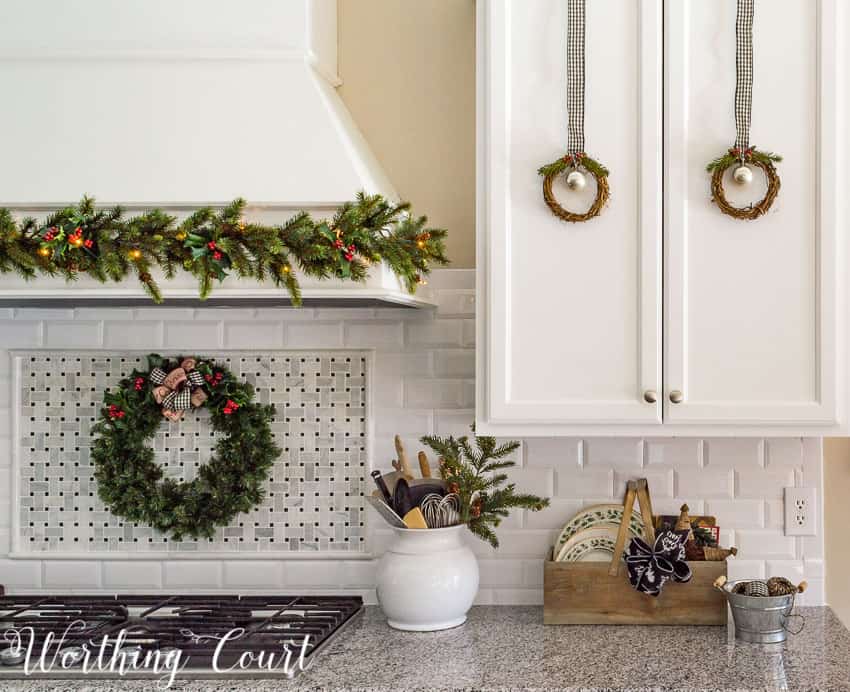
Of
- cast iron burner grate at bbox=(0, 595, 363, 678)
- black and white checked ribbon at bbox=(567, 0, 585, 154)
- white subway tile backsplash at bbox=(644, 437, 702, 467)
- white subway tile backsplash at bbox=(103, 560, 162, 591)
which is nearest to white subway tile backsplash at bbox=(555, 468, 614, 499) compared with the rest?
white subway tile backsplash at bbox=(644, 437, 702, 467)

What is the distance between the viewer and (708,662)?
1.75 m

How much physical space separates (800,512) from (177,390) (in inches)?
61.5

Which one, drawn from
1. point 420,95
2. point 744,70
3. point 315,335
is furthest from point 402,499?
point 744,70

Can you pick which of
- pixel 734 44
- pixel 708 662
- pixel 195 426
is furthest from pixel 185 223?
pixel 708 662

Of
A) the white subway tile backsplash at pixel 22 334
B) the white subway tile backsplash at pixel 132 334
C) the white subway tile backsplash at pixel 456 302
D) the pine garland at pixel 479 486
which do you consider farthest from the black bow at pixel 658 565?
the white subway tile backsplash at pixel 22 334

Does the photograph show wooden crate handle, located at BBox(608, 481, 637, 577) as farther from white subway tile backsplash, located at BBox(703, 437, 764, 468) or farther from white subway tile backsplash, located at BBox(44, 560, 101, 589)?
white subway tile backsplash, located at BBox(44, 560, 101, 589)

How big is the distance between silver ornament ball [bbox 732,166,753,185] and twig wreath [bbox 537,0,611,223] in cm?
25

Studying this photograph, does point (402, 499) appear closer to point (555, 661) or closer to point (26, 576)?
point (555, 661)

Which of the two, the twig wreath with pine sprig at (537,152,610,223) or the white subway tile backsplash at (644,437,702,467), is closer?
the twig wreath with pine sprig at (537,152,610,223)

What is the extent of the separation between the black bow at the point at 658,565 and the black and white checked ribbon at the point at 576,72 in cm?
87

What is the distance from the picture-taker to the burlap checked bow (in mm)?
2201

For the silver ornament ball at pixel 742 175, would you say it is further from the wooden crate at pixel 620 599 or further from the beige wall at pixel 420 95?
the wooden crate at pixel 620 599

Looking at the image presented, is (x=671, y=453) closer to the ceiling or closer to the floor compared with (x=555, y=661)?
closer to the ceiling

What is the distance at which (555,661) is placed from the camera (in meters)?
1.78
